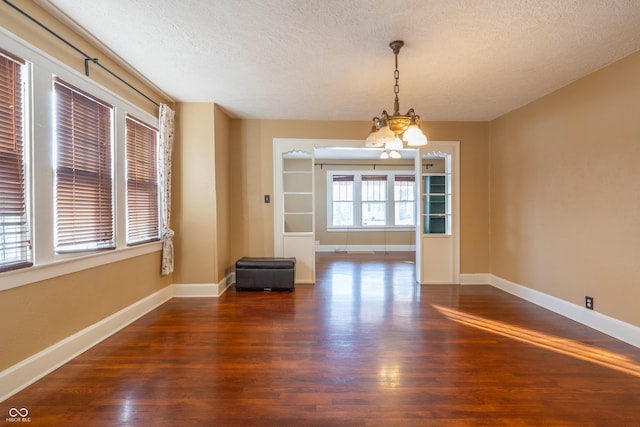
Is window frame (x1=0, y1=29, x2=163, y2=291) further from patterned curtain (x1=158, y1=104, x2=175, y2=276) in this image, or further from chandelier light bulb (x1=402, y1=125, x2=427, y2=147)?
chandelier light bulb (x1=402, y1=125, x2=427, y2=147)

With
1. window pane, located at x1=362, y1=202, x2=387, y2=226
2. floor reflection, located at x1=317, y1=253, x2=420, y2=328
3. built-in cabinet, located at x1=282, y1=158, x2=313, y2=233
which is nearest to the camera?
floor reflection, located at x1=317, y1=253, x2=420, y2=328

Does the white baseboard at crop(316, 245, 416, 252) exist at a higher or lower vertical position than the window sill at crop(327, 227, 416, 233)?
lower

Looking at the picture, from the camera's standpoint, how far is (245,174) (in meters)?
4.75

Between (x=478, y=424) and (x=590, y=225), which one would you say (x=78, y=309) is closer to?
(x=478, y=424)

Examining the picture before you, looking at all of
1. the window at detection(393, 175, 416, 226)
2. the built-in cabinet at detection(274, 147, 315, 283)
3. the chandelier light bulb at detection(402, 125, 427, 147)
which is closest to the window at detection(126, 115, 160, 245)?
the built-in cabinet at detection(274, 147, 315, 283)

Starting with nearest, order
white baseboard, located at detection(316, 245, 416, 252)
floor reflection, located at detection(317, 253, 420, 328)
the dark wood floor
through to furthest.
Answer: the dark wood floor → floor reflection, located at detection(317, 253, 420, 328) → white baseboard, located at detection(316, 245, 416, 252)

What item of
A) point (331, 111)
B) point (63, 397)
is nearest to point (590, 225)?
point (331, 111)

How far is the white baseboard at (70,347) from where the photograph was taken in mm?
1920

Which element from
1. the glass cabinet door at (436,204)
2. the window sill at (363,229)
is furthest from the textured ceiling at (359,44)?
the window sill at (363,229)

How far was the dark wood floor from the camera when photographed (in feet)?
5.73

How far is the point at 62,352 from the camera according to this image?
230cm

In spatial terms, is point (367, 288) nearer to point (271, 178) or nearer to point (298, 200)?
point (298, 200)

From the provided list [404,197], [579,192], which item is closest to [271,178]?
[579,192]

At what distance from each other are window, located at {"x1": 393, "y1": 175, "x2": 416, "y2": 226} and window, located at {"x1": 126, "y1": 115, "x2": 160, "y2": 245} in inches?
246
